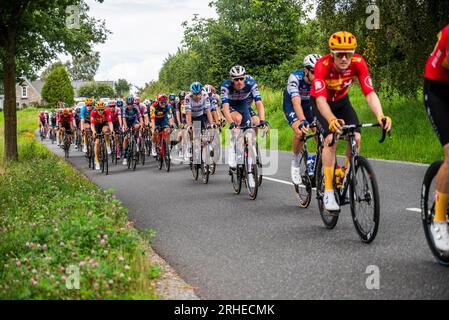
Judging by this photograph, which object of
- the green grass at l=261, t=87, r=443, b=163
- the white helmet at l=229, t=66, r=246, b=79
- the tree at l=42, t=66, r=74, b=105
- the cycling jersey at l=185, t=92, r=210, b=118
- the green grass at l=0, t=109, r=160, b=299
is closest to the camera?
the green grass at l=0, t=109, r=160, b=299

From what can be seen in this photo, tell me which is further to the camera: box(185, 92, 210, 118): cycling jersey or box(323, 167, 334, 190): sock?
box(185, 92, 210, 118): cycling jersey

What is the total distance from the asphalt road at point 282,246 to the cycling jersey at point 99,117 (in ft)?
20.4

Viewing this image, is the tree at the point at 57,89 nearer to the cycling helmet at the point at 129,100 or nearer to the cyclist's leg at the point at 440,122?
the cycling helmet at the point at 129,100

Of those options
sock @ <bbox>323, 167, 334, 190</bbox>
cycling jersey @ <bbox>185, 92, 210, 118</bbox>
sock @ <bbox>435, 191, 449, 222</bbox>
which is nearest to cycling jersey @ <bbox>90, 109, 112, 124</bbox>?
cycling jersey @ <bbox>185, 92, 210, 118</bbox>

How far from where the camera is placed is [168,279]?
5.59m

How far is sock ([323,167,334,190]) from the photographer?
7078mm

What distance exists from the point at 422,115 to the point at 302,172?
12.2 m

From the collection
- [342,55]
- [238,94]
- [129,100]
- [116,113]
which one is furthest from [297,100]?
[116,113]

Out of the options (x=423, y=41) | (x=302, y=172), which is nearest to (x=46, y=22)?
(x=423, y=41)

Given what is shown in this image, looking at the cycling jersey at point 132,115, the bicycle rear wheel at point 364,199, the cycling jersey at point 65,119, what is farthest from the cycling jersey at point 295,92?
→ the cycling jersey at point 65,119

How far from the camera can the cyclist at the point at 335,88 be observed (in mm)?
6652

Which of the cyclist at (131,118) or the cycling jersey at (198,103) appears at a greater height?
the cycling jersey at (198,103)

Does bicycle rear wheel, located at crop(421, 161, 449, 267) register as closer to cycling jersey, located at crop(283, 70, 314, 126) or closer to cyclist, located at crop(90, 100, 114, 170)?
cycling jersey, located at crop(283, 70, 314, 126)
